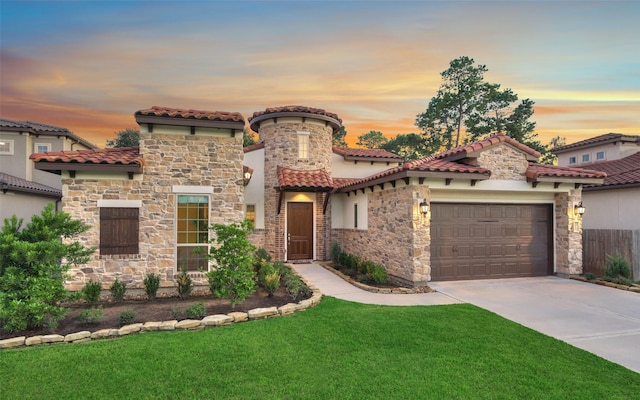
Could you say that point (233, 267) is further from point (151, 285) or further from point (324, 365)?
point (324, 365)

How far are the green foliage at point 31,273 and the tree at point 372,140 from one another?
114 ft

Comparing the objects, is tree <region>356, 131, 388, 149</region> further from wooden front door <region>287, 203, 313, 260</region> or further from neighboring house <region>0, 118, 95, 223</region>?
neighboring house <region>0, 118, 95, 223</region>

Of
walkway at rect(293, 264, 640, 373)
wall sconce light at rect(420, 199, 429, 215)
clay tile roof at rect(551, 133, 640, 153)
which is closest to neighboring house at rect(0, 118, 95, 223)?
walkway at rect(293, 264, 640, 373)

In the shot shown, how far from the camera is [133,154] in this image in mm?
8461

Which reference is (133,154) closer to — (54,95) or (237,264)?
(237,264)

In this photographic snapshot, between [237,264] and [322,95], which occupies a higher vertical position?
[322,95]

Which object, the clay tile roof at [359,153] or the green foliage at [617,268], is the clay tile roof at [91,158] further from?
the green foliage at [617,268]

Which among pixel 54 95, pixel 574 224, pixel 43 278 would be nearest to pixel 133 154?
pixel 43 278

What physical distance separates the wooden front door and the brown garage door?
19.3ft

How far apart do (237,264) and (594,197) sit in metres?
14.4

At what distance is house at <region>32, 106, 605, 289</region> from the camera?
26.6 feet

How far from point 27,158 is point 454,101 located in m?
31.0

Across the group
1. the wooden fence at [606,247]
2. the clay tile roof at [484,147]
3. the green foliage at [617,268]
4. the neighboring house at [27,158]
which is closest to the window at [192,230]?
the clay tile roof at [484,147]

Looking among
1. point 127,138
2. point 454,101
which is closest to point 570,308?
point 454,101
